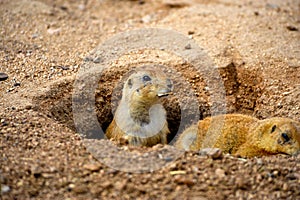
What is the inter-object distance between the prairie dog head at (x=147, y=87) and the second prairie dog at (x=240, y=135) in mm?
457

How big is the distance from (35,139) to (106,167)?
26.1 inches

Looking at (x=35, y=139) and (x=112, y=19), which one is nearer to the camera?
(x=35, y=139)

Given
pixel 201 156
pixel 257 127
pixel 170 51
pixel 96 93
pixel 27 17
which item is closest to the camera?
pixel 201 156

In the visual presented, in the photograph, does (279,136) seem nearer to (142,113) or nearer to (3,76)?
(142,113)

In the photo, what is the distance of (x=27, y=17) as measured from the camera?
6.57m

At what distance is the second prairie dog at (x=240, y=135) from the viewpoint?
470cm

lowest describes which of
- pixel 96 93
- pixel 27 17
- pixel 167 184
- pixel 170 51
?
pixel 167 184

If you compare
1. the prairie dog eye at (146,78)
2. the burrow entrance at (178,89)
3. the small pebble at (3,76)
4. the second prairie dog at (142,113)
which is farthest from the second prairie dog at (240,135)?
the small pebble at (3,76)

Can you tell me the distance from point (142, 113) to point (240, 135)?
87cm

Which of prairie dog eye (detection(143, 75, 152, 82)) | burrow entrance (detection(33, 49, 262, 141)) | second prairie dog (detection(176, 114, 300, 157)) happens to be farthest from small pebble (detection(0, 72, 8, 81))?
second prairie dog (detection(176, 114, 300, 157))

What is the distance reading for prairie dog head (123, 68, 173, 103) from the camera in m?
4.81

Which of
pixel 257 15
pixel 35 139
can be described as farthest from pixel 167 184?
pixel 257 15

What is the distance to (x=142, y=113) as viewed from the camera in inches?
196

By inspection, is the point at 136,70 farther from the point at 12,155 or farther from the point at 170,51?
the point at 12,155
